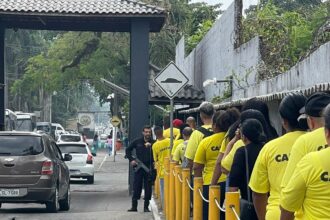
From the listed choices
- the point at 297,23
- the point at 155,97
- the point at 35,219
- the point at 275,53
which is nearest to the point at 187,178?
the point at 35,219

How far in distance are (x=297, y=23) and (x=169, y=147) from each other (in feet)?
25.4

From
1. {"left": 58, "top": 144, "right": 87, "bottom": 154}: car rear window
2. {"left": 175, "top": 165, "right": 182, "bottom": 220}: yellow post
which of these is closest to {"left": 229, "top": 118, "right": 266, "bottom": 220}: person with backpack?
{"left": 175, "top": 165, "right": 182, "bottom": 220}: yellow post

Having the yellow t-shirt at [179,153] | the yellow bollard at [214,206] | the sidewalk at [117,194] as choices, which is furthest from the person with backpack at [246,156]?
the sidewalk at [117,194]

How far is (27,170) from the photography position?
757 inches

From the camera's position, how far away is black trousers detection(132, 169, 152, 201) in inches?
754

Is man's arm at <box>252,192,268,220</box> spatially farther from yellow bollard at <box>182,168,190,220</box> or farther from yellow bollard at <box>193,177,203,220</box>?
yellow bollard at <box>182,168,190,220</box>

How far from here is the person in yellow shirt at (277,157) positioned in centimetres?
728

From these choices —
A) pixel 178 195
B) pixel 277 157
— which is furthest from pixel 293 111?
pixel 178 195

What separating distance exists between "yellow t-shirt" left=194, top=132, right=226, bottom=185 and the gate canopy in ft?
43.0

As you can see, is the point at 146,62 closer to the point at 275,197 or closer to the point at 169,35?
the point at 275,197

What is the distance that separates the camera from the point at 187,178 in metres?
13.0

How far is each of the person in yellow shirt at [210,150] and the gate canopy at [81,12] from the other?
43.0 feet

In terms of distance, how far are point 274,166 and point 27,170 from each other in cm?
1236

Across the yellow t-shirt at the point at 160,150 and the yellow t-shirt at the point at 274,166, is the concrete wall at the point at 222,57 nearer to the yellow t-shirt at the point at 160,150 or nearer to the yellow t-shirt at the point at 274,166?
the yellow t-shirt at the point at 160,150
